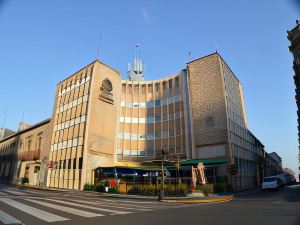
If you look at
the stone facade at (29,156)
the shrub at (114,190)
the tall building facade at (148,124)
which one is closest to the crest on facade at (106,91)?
the tall building facade at (148,124)

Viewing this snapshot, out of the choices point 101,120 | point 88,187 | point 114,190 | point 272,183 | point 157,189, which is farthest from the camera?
point 101,120

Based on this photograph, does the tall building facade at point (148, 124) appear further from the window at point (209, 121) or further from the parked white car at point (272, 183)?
the parked white car at point (272, 183)

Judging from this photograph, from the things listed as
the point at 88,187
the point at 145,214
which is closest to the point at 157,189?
the point at 145,214

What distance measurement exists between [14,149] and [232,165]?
54301 mm

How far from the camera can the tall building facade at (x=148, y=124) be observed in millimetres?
35531

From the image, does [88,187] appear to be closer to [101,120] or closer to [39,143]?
[101,120]

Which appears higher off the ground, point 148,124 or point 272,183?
point 148,124

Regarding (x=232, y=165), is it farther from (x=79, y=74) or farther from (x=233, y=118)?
(x=79, y=74)

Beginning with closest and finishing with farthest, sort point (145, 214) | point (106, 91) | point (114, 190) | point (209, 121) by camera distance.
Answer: point (145, 214), point (114, 190), point (209, 121), point (106, 91)

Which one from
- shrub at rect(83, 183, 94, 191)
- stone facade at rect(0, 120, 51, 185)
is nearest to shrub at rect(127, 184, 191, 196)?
shrub at rect(83, 183, 94, 191)

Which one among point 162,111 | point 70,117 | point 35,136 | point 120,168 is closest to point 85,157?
point 120,168

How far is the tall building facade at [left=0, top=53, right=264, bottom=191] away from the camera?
117 feet

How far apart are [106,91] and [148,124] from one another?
10510mm

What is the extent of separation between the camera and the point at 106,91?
42.2m
